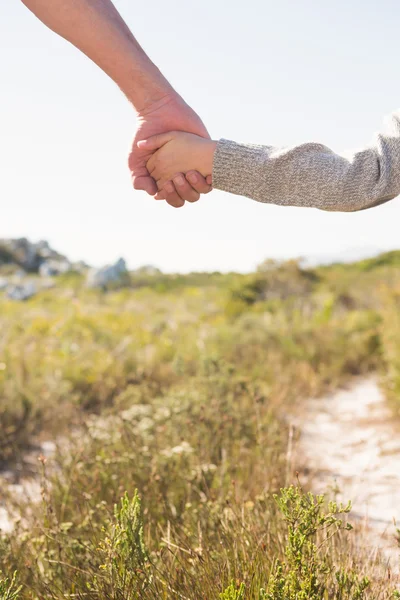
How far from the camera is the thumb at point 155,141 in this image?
2.23m

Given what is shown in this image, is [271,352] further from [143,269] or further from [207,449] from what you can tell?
[143,269]

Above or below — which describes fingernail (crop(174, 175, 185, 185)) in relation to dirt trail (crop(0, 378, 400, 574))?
above

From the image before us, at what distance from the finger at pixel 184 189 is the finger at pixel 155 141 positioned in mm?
134

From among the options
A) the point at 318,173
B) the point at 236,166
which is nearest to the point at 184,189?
the point at 236,166

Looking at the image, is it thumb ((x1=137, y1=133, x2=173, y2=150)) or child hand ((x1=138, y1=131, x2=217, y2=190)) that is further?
thumb ((x1=137, y1=133, x2=173, y2=150))

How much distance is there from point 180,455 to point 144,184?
45.5 inches

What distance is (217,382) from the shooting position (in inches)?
151

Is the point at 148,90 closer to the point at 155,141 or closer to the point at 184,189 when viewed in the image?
the point at 155,141

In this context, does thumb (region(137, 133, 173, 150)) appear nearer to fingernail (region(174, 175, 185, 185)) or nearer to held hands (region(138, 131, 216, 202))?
held hands (region(138, 131, 216, 202))

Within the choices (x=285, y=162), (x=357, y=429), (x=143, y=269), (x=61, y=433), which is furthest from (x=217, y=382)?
(x=143, y=269)

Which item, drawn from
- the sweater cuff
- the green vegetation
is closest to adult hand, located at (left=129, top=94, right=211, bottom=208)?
the sweater cuff

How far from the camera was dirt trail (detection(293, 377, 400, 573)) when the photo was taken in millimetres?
3141

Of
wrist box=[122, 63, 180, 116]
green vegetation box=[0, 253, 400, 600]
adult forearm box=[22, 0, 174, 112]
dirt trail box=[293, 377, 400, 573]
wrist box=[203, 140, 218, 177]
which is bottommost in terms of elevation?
dirt trail box=[293, 377, 400, 573]

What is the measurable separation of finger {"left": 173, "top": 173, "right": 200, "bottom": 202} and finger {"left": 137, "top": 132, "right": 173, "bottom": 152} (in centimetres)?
13
